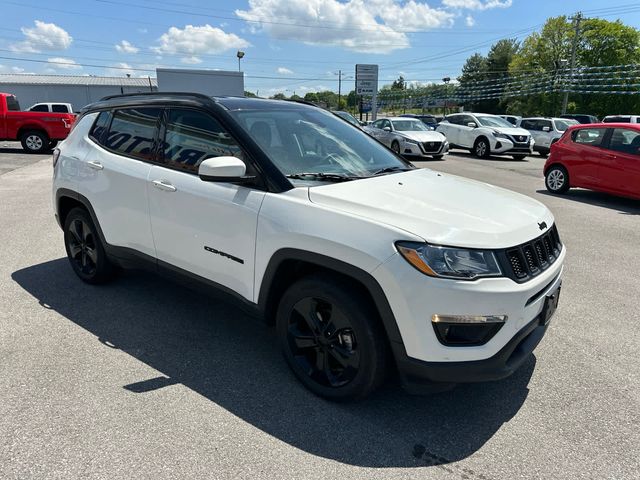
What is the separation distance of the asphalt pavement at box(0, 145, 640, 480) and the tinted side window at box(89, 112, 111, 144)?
1.43 m

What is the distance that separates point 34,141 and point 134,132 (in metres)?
16.9

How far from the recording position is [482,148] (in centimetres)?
1967

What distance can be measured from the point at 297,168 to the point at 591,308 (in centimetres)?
311

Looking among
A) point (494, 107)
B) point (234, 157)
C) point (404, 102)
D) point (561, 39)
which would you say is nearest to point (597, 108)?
point (561, 39)

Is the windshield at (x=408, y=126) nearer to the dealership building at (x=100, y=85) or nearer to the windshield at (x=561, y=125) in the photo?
the windshield at (x=561, y=125)

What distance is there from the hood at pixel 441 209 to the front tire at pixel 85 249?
8.47ft

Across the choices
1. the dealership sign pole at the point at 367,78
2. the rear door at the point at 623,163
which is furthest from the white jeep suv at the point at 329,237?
the dealership sign pole at the point at 367,78

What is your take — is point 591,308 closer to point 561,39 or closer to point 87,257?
point 87,257

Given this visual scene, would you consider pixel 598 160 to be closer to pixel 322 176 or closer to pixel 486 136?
pixel 322 176

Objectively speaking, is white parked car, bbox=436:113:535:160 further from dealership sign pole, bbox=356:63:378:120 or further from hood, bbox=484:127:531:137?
dealership sign pole, bbox=356:63:378:120

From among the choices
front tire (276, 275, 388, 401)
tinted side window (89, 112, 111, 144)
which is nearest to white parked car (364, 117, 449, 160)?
tinted side window (89, 112, 111, 144)

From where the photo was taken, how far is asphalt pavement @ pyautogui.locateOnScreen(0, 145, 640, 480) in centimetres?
240

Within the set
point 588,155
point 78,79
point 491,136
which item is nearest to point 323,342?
point 588,155

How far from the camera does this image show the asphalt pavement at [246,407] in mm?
2402
